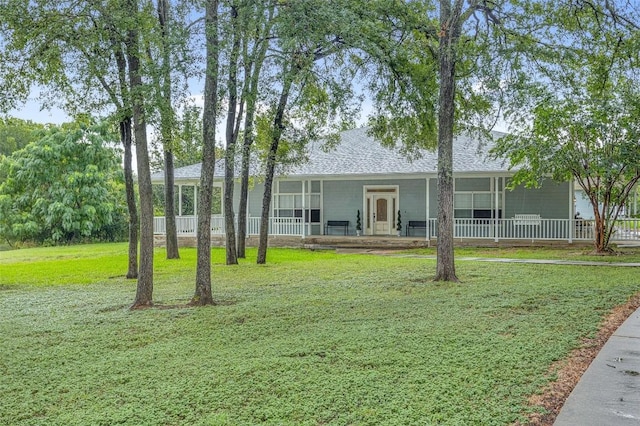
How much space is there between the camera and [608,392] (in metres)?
4.18

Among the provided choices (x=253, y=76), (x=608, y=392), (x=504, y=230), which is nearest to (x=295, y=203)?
(x=504, y=230)

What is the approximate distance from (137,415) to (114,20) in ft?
20.4

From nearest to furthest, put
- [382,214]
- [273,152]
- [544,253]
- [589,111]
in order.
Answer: [273,152], [589,111], [544,253], [382,214]

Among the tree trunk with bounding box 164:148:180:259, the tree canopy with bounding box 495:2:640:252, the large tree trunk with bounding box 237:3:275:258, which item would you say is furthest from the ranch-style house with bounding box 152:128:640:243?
the large tree trunk with bounding box 237:3:275:258

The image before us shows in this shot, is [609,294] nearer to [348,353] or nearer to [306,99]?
[348,353]

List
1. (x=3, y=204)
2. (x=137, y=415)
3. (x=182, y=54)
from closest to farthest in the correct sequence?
(x=137, y=415) → (x=182, y=54) → (x=3, y=204)

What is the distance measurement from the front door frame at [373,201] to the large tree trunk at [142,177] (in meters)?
15.0

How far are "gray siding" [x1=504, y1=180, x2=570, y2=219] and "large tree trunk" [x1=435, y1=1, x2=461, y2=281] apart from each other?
10743 millimetres

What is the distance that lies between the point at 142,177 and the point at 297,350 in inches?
168

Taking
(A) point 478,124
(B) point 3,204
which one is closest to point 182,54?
(A) point 478,124

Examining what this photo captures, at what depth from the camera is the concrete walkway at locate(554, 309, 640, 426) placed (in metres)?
3.68

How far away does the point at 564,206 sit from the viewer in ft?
66.0

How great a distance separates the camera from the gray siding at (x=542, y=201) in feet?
66.0

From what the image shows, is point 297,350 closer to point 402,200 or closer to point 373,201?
point 402,200
